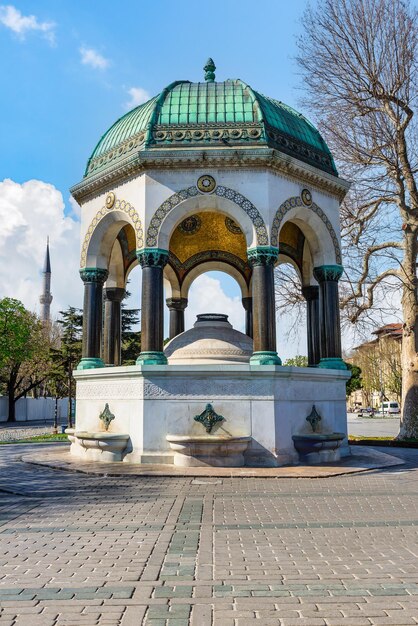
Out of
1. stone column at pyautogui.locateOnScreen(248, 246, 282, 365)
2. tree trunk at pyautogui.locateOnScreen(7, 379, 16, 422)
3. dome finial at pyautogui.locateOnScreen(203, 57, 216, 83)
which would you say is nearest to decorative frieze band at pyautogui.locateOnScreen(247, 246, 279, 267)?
stone column at pyautogui.locateOnScreen(248, 246, 282, 365)

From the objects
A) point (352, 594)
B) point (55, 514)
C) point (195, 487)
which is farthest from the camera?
point (195, 487)

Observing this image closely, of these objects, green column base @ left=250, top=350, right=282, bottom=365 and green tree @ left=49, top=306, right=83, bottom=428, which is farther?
green tree @ left=49, top=306, right=83, bottom=428

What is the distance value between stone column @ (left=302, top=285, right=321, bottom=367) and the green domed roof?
11.9 feet

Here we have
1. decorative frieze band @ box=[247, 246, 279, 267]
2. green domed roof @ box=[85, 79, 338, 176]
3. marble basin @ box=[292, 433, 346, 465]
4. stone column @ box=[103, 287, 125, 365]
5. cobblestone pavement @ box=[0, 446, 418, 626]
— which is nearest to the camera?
cobblestone pavement @ box=[0, 446, 418, 626]

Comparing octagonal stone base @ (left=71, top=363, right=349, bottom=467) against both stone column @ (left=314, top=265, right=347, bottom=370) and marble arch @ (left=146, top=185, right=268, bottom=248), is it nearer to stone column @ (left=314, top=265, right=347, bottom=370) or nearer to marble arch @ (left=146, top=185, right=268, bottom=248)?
stone column @ (left=314, top=265, right=347, bottom=370)

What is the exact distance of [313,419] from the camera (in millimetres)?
13336

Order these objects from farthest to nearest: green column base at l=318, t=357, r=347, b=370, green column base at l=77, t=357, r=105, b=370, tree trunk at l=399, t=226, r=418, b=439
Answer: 1. tree trunk at l=399, t=226, r=418, b=439
2. green column base at l=318, t=357, r=347, b=370
3. green column base at l=77, t=357, r=105, b=370

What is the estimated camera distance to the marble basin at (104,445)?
12594 mm

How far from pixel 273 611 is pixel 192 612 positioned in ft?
1.88

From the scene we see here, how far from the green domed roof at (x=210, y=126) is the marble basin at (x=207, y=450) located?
22.0 feet

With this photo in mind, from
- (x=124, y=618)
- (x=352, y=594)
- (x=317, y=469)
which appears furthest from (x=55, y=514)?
(x=317, y=469)

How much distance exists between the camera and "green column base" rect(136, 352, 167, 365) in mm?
12641

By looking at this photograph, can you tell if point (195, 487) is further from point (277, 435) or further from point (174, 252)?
point (174, 252)

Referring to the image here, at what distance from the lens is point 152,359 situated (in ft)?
41.6
